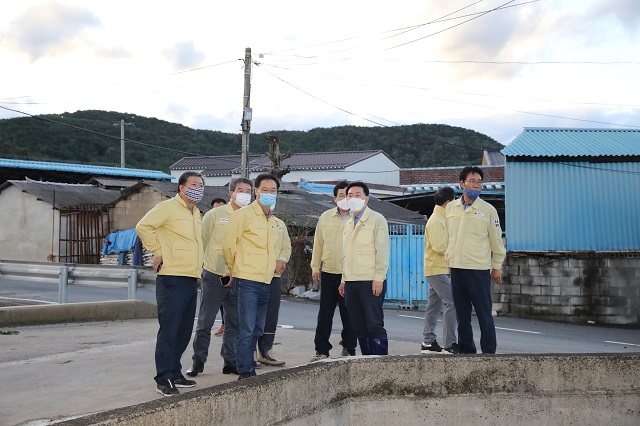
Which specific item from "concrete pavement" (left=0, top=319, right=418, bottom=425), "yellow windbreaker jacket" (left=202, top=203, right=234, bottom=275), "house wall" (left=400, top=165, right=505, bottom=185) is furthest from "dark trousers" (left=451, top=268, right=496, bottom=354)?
"house wall" (left=400, top=165, right=505, bottom=185)

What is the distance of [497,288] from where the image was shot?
18656 millimetres

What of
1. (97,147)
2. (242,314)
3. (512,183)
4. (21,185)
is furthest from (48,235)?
(97,147)

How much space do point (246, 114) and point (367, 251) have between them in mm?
17611

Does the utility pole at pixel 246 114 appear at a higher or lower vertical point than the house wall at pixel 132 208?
higher

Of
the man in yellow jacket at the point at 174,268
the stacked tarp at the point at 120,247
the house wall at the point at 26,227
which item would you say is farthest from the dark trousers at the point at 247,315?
the house wall at the point at 26,227

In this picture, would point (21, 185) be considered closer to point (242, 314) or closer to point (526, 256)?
point (526, 256)

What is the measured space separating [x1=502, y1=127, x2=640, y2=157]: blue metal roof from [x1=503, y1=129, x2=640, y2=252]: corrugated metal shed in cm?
3

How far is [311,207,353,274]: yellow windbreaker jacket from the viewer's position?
8492 millimetres

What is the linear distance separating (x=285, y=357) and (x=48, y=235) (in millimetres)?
24280

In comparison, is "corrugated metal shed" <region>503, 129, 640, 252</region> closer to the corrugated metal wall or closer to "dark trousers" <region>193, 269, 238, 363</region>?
the corrugated metal wall

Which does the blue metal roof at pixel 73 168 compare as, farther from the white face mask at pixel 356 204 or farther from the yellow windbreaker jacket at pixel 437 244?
the white face mask at pixel 356 204

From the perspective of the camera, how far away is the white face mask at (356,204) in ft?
25.5

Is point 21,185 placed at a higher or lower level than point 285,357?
higher

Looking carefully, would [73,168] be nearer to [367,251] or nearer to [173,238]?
[367,251]
